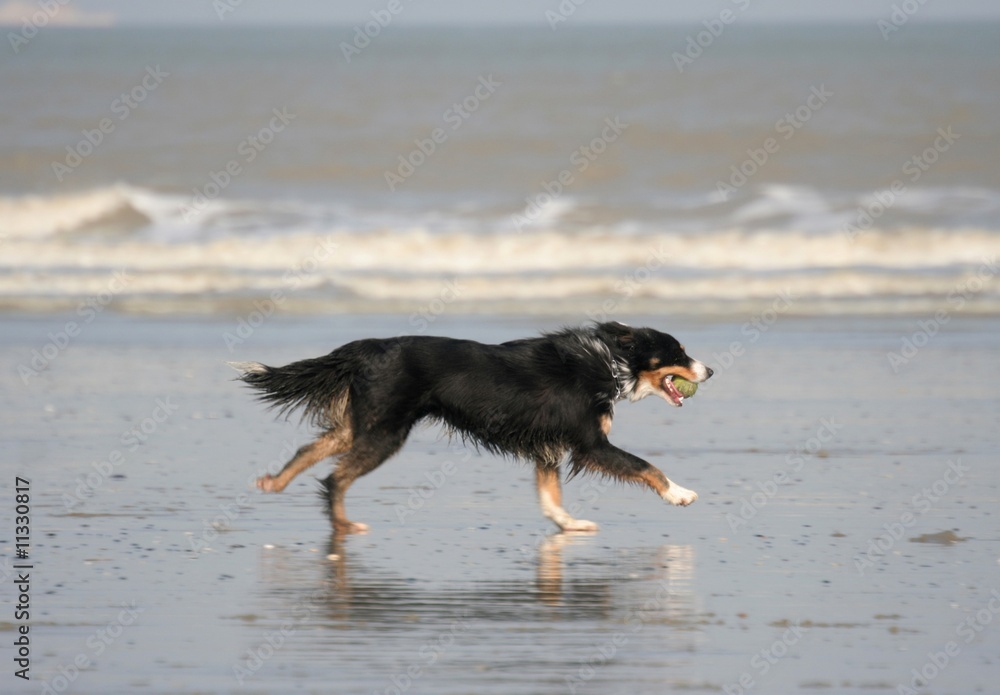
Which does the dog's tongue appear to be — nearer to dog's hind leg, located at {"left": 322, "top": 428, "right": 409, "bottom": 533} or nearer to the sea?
dog's hind leg, located at {"left": 322, "top": 428, "right": 409, "bottom": 533}

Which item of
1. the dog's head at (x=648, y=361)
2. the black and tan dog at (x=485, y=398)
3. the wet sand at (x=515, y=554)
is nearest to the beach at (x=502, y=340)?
the wet sand at (x=515, y=554)

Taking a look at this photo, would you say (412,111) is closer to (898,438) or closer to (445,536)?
(898,438)

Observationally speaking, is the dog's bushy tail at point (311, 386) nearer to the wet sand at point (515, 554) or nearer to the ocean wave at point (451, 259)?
the wet sand at point (515, 554)

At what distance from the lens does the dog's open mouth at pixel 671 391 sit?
7.75 metres

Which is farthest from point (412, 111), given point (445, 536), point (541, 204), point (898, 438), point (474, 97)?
point (445, 536)

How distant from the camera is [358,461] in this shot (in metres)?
7.29

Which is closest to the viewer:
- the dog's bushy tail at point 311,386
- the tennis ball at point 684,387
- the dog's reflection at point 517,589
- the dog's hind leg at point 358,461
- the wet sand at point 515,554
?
the wet sand at point 515,554

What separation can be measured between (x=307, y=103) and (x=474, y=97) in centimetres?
424

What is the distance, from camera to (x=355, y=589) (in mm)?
5828

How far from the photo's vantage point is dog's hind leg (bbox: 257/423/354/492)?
7.39m

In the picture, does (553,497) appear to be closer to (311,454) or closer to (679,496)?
(679,496)

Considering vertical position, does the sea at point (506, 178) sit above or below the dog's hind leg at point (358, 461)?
above

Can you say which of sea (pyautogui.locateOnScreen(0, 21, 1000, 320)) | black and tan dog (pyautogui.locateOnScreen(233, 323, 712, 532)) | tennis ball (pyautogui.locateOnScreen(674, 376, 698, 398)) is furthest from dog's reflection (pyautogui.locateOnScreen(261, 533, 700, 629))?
sea (pyautogui.locateOnScreen(0, 21, 1000, 320))

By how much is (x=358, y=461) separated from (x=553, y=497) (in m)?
1.00
